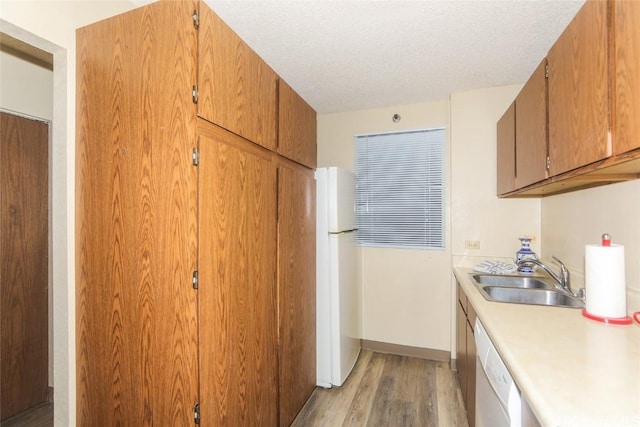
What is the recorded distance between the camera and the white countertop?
709mm

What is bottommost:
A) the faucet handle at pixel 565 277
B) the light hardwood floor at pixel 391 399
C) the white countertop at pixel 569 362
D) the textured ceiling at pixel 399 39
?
the light hardwood floor at pixel 391 399

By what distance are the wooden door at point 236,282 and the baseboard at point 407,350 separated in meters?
1.64

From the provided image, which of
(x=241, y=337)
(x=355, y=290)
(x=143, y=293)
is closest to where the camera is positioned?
(x=143, y=293)

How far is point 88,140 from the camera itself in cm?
131

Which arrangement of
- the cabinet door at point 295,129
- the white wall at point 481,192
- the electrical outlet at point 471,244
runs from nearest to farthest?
the cabinet door at point 295,129
the white wall at point 481,192
the electrical outlet at point 471,244

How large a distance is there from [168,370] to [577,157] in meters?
1.82

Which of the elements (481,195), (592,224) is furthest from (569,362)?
(481,195)

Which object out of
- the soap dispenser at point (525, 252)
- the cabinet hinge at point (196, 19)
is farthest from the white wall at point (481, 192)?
the cabinet hinge at point (196, 19)

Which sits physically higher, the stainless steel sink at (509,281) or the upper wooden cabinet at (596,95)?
the upper wooden cabinet at (596,95)

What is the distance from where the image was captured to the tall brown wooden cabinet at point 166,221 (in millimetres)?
→ 1117

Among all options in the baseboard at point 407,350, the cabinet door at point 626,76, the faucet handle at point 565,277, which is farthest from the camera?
the baseboard at point 407,350

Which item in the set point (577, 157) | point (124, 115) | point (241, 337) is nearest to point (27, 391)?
point (241, 337)

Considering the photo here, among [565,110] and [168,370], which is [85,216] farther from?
[565,110]

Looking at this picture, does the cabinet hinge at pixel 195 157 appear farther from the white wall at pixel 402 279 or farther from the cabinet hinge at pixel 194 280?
the white wall at pixel 402 279
